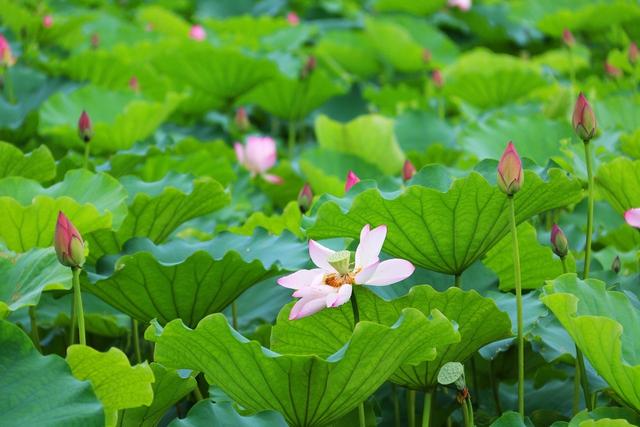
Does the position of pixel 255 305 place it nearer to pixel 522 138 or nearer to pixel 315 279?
pixel 315 279

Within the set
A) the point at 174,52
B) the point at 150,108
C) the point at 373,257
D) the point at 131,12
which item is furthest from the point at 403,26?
the point at 373,257

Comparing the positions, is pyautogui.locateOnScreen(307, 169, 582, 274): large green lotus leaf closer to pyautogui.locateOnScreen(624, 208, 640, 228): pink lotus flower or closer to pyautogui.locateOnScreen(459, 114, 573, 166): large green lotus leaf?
pyautogui.locateOnScreen(624, 208, 640, 228): pink lotus flower

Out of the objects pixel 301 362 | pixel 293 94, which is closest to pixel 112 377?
pixel 301 362

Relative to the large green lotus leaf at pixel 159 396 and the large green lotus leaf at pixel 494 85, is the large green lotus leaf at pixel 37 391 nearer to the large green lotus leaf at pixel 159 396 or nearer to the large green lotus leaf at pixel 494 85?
the large green lotus leaf at pixel 159 396

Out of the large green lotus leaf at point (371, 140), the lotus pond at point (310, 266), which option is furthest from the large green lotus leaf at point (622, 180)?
the large green lotus leaf at point (371, 140)

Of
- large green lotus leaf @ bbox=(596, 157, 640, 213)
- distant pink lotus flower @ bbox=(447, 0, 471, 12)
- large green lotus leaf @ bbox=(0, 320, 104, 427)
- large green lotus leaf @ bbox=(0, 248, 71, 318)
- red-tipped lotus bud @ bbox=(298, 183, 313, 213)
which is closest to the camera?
large green lotus leaf @ bbox=(0, 320, 104, 427)

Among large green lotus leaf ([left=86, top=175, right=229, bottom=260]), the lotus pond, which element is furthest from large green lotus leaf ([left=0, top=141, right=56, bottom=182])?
large green lotus leaf ([left=86, top=175, right=229, bottom=260])
